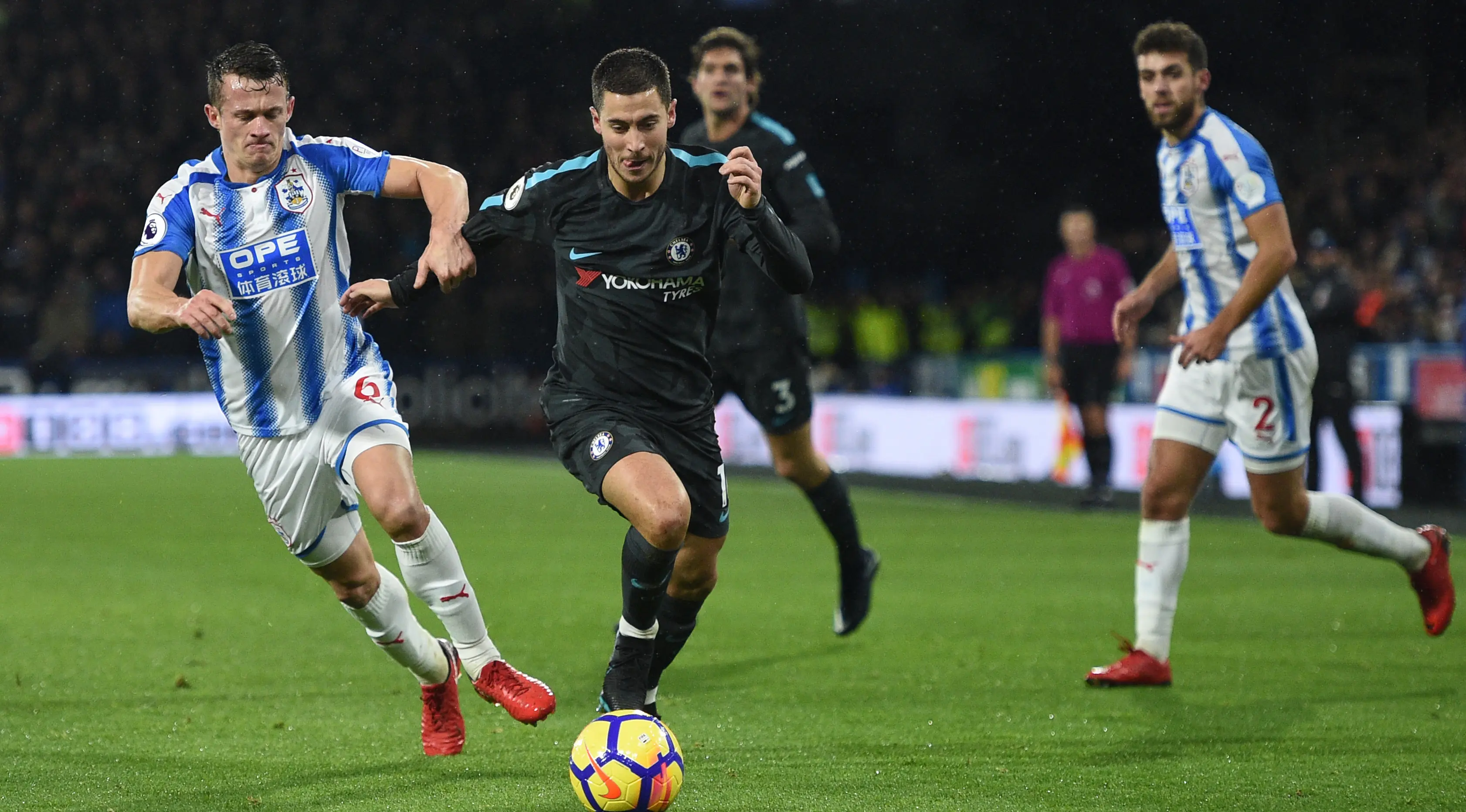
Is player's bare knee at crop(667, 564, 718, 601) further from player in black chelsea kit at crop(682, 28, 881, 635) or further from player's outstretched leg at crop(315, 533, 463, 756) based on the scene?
player in black chelsea kit at crop(682, 28, 881, 635)

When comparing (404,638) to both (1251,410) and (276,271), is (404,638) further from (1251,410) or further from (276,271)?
(1251,410)

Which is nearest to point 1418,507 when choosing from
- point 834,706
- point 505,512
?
point 505,512

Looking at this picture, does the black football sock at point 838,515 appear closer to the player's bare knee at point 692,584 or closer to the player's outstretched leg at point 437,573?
the player's bare knee at point 692,584

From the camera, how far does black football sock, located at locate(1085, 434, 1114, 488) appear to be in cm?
1234

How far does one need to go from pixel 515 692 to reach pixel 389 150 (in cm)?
1544

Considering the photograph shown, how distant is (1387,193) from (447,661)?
16137 mm

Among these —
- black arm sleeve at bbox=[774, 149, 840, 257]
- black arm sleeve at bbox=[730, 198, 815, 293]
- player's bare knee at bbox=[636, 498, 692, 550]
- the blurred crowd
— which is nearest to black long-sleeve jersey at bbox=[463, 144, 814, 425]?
black arm sleeve at bbox=[730, 198, 815, 293]

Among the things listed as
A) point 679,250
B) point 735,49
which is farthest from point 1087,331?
point 679,250

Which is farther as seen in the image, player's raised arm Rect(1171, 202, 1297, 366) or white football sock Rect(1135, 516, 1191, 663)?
white football sock Rect(1135, 516, 1191, 663)

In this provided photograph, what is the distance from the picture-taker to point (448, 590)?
460 centimetres

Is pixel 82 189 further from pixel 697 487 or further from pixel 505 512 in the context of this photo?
pixel 697 487

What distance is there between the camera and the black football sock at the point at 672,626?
502 centimetres

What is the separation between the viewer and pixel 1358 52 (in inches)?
777

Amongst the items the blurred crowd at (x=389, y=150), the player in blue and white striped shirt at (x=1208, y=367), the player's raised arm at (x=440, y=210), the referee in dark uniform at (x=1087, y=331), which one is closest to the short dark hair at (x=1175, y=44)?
the player in blue and white striped shirt at (x=1208, y=367)
